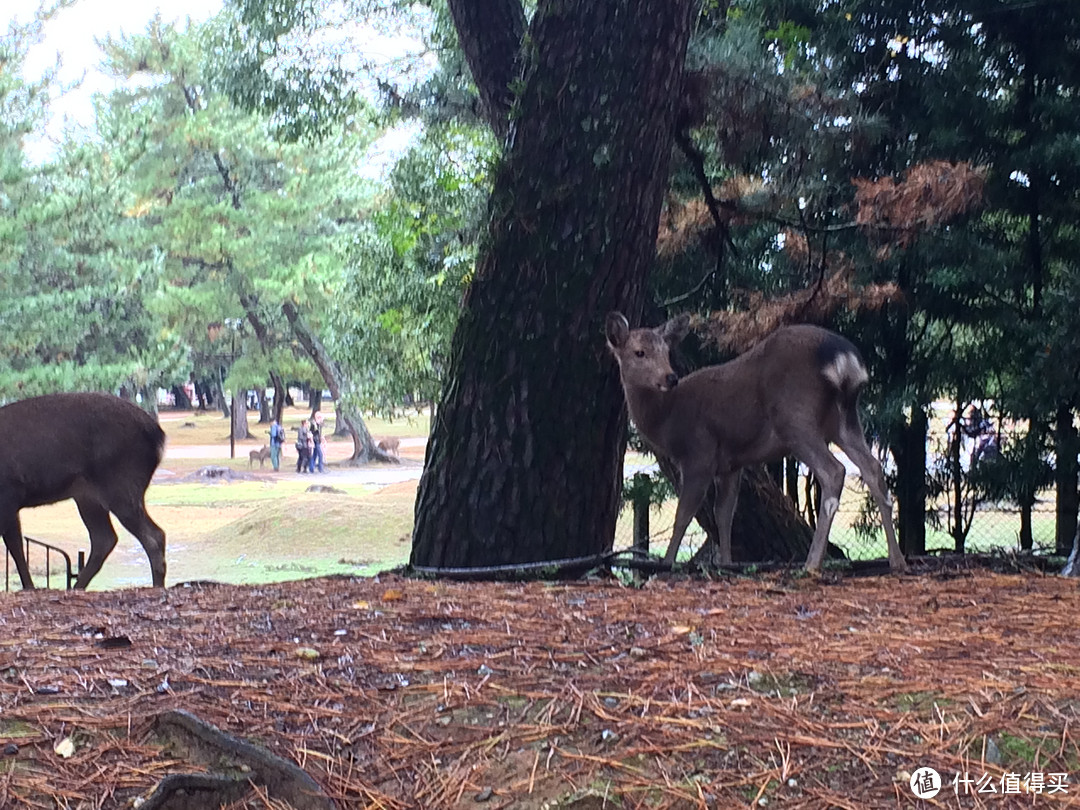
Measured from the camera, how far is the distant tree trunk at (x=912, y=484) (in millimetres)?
7238

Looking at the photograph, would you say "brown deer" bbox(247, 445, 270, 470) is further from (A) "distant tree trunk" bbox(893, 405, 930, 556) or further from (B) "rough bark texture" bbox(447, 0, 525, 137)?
(B) "rough bark texture" bbox(447, 0, 525, 137)

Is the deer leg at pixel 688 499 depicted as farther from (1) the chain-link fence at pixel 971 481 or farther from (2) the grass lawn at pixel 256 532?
(2) the grass lawn at pixel 256 532

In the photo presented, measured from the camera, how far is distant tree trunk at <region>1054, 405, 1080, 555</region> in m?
6.51

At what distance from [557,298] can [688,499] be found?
0.97 metres

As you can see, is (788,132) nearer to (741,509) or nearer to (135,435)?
(741,509)

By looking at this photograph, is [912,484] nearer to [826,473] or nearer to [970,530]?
[970,530]

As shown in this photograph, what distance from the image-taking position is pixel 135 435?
5.59 metres

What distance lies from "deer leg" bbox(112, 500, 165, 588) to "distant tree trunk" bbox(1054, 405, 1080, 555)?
485 centimetres

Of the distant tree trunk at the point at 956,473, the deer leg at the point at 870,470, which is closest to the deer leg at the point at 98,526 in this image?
the deer leg at the point at 870,470

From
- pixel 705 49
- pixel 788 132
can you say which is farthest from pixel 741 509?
pixel 705 49

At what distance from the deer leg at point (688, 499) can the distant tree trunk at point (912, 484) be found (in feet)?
9.72

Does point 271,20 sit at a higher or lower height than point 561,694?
higher

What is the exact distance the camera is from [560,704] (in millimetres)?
2145

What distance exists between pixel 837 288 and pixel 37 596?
4051 mm
